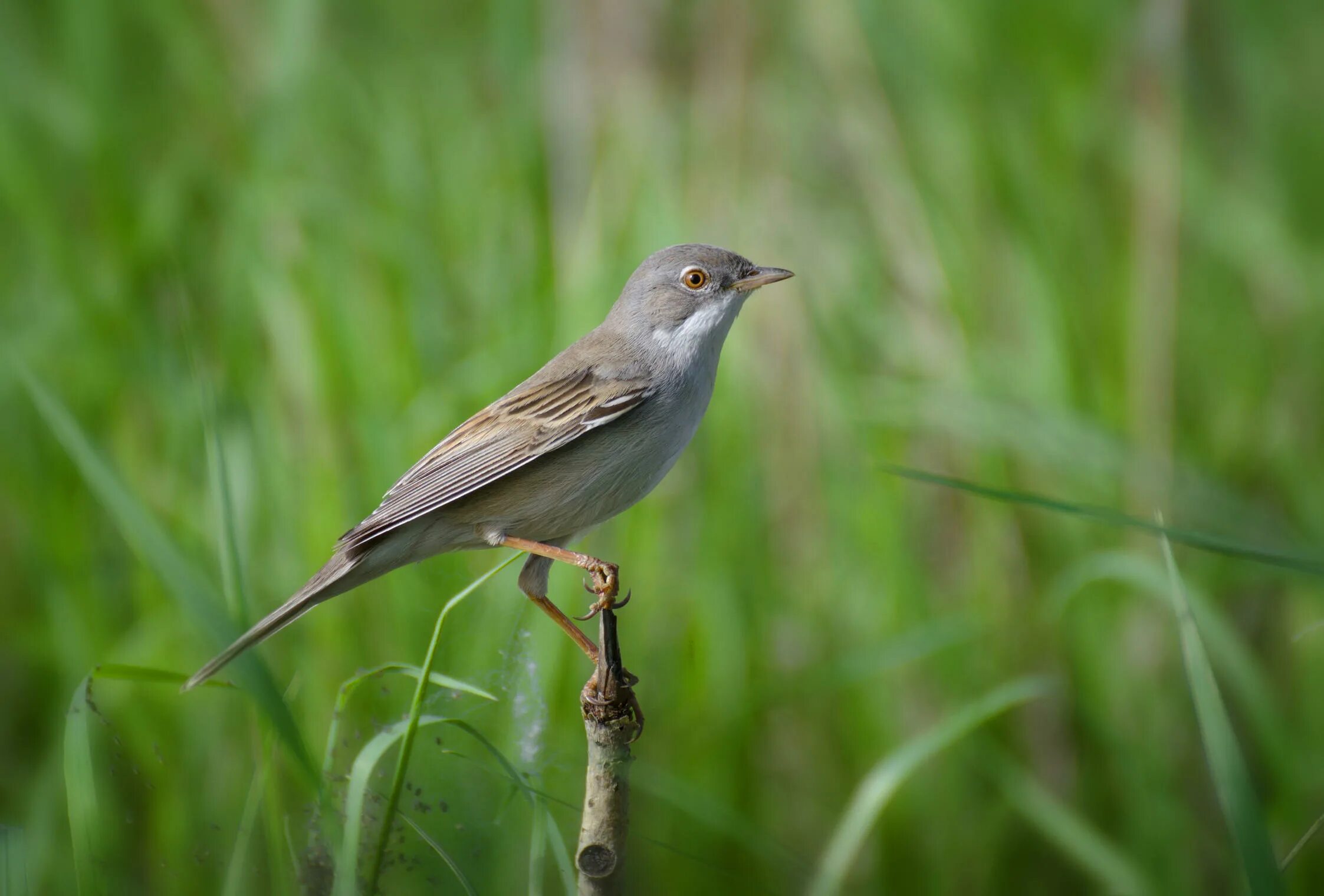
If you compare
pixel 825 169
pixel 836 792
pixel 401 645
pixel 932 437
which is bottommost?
pixel 836 792

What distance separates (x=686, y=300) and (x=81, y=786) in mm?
1795

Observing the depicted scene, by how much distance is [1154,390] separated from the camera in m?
4.41

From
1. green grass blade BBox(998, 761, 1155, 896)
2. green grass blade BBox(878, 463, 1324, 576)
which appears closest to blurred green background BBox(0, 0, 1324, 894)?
green grass blade BBox(998, 761, 1155, 896)

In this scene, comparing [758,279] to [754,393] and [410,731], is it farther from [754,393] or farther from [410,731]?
[754,393]

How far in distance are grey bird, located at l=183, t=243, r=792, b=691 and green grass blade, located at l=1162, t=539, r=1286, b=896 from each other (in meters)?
1.08

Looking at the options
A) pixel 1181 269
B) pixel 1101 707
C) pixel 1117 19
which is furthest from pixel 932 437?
pixel 1117 19

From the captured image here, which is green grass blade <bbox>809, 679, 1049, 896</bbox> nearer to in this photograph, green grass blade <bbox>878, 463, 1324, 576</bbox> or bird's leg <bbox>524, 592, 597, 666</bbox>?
bird's leg <bbox>524, 592, 597, 666</bbox>

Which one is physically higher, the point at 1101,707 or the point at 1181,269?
the point at 1181,269

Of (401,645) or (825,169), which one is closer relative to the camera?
(401,645)

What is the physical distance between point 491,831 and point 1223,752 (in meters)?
1.53

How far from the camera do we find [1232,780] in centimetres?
167

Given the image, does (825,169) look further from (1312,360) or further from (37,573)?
(37,573)

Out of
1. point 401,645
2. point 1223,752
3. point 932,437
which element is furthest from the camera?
point 932,437

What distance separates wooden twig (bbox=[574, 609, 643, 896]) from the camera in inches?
74.7
